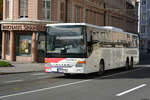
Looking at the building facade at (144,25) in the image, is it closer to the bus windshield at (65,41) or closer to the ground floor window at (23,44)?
the ground floor window at (23,44)

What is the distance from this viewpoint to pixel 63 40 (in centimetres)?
1794

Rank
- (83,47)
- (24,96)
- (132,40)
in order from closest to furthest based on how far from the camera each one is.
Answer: (24,96), (83,47), (132,40)

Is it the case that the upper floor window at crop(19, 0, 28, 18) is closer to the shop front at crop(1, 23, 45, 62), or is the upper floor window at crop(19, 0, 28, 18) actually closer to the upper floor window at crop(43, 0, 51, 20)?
the shop front at crop(1, 23, 45, 62)

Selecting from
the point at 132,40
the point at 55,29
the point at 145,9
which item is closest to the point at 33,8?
the point at 132,40

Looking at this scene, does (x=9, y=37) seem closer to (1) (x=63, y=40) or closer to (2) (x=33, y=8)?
(2) (x=33, y=8)

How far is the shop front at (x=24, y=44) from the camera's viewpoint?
1414 inches

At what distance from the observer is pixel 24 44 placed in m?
36.7

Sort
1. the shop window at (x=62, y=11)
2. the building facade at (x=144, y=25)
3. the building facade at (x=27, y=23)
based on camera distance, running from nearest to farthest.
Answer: the building facade at (x=27, y=23) → the shop window at (x=62, y=11) → the building facade at (x=144, y=25)

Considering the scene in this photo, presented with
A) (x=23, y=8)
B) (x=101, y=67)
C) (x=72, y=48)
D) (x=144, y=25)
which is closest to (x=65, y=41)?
(x=72, y=48)

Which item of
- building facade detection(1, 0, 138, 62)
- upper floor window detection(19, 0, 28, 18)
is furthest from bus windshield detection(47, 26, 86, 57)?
upper floor window detection(19, 0, 28, 18)

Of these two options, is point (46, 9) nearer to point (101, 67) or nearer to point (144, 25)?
point (101, 67)

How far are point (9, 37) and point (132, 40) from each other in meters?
15.5

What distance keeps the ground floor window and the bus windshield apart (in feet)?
60.8

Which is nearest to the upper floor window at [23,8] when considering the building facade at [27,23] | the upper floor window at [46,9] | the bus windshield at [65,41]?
the building facade at [27,23]
